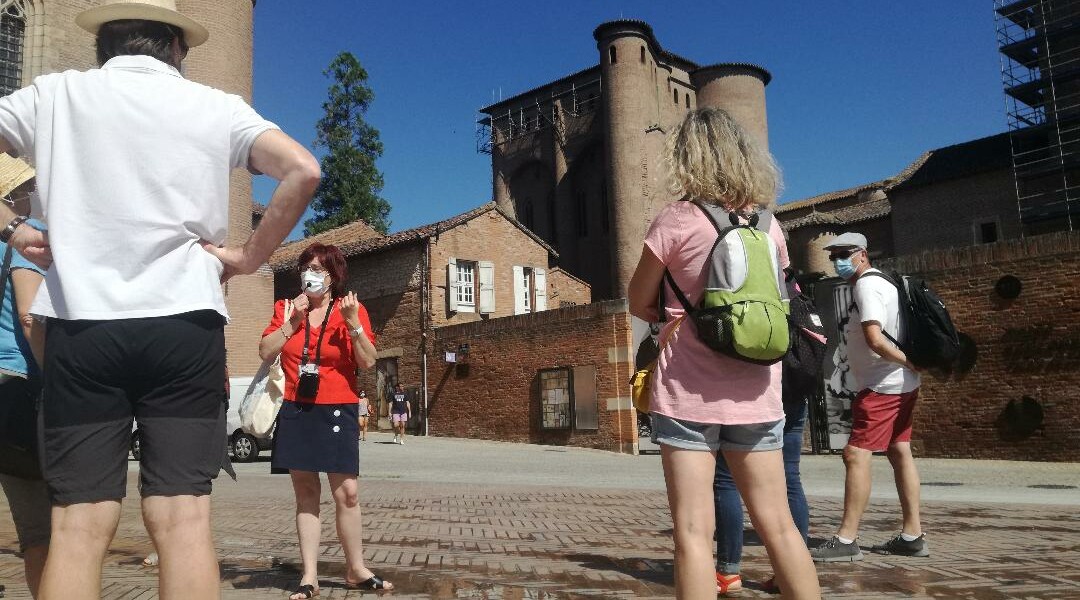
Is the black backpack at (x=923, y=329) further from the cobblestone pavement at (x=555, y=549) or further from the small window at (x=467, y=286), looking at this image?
the small window at (x=467, y=286)

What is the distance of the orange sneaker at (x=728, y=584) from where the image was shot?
4.05 meters

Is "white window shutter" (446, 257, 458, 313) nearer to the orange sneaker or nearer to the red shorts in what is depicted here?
the red shorts

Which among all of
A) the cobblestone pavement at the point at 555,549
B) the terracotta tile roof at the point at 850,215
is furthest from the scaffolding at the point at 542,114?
the cobblestone pavement at the point at 555,549

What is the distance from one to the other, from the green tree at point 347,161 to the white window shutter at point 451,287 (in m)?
17.6

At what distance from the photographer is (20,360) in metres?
2.98

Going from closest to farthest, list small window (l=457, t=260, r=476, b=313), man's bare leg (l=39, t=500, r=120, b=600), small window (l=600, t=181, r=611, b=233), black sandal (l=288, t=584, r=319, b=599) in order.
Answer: man's bare leg (l=39, t=500, r=120, b=600), black sandal (l=288, t=584, r=319, b=599), small window (l=457, t=260, r=476, b=313), small window (l=600, t=181, r=611, b=233)

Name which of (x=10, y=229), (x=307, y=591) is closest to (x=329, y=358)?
(x=307, y=591)

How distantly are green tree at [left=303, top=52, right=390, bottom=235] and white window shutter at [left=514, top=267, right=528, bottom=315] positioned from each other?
52.5 ft

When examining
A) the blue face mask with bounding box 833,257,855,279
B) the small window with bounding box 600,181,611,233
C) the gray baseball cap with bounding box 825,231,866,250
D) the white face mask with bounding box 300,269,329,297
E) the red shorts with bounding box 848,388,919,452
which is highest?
the small window with bounding box 600,181,611,233

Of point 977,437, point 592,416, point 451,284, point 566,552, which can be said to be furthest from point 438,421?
point 566,552

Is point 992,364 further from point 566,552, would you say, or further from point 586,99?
point 586,99

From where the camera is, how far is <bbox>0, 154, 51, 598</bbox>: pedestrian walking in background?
2850mm

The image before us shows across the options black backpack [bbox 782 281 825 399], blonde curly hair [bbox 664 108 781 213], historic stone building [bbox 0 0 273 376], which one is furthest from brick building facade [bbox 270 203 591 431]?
blonde curly hair [bbox 664 108 781 213]

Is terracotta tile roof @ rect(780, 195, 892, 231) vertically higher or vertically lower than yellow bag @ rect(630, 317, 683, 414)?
higher
